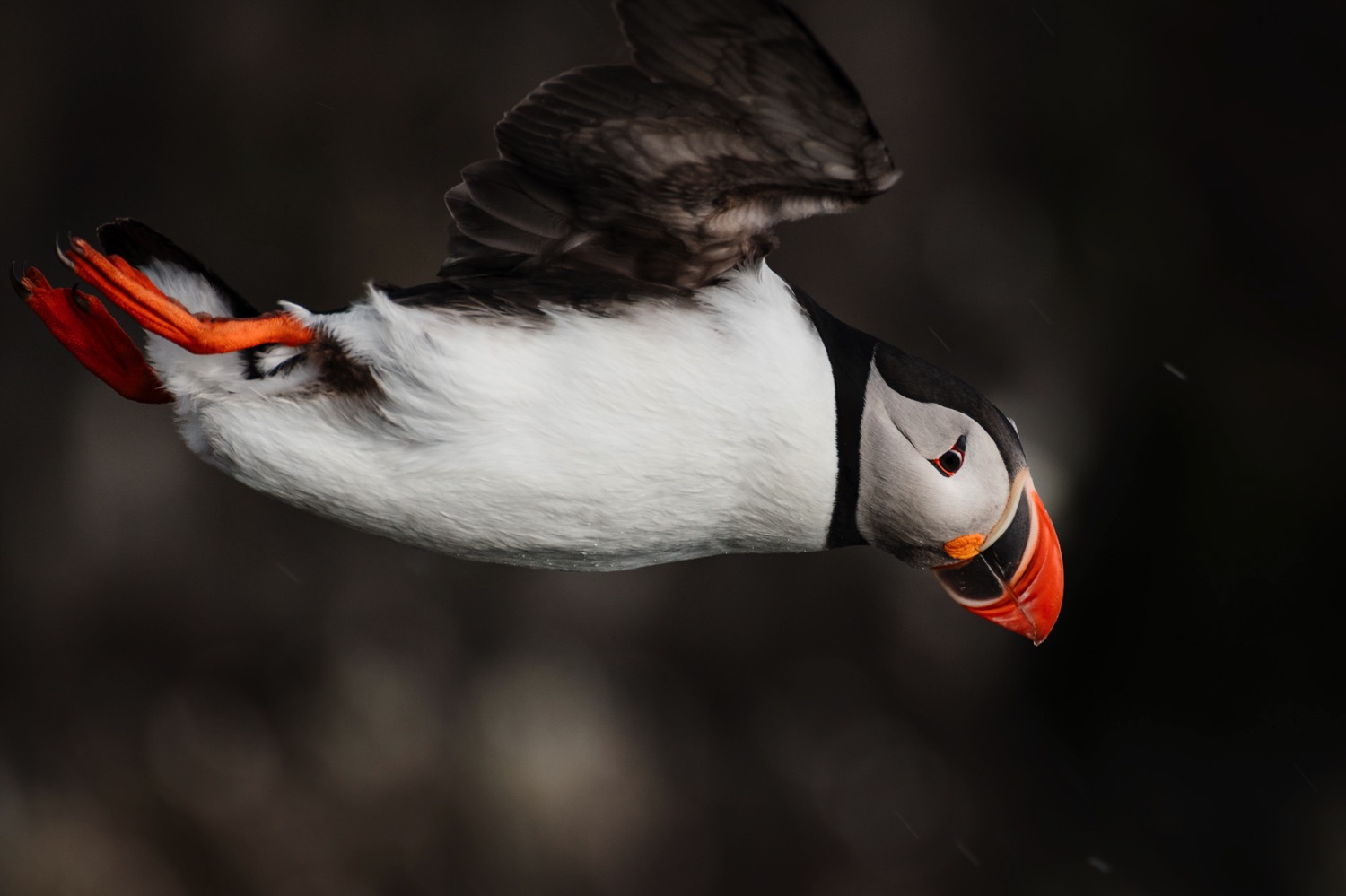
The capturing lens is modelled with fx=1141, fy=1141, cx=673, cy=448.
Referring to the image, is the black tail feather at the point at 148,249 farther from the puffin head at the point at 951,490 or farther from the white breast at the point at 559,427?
the puffin head at the point at 951,490

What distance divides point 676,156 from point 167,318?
47 centimetres

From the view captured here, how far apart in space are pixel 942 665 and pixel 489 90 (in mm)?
1618

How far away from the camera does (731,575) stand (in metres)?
2.54

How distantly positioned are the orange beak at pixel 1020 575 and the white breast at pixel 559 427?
0.21 m

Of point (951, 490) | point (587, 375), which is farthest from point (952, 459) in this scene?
point (587, 375)

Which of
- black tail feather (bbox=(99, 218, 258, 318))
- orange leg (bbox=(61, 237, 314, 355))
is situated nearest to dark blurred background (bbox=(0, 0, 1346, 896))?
black tail feather (bbox=(99, 218, 258, 318))

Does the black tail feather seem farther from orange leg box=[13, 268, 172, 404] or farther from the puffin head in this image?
the puffin head

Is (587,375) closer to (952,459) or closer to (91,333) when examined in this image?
(952,459)

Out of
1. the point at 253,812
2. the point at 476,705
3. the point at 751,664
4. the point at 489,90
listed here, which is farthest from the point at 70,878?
the point at 489,90

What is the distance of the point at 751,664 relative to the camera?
2.54 meters

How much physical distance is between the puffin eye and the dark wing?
275 millimetres

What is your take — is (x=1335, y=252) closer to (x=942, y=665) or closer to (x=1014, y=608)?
(x=942, y=665)

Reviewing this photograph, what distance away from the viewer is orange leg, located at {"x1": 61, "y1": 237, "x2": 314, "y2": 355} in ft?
3.28

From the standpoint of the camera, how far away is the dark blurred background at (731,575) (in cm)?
233
